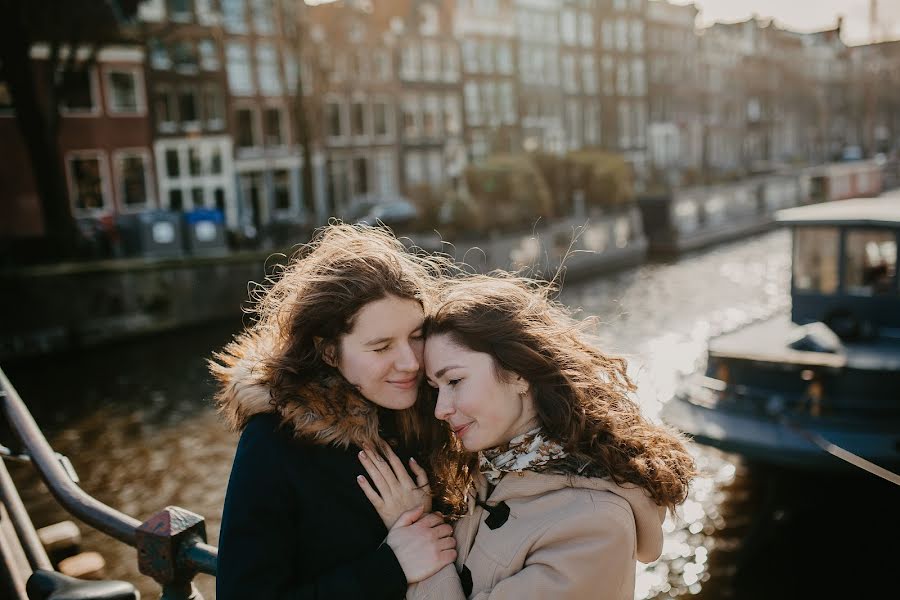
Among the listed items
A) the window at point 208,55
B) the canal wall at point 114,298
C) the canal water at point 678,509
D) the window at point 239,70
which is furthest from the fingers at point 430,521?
the window at point 239,70

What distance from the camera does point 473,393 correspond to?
6.07 feet

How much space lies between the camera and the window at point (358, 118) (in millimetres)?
30906

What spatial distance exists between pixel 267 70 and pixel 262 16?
5.73 feet

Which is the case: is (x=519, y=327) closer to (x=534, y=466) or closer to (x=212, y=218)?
(x=534, y=466)

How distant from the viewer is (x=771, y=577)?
25.1 ft

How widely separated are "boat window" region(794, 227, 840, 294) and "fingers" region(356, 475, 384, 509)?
330 inches

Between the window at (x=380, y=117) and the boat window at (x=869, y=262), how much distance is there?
80.0 feet

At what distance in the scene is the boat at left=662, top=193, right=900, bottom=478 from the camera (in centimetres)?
766

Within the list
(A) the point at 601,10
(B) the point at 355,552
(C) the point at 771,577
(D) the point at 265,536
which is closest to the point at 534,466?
(B) the point at 355,552

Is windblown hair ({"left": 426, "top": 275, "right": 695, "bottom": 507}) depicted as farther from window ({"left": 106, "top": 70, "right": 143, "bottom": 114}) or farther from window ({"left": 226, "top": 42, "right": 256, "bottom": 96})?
window ({"left": 226, "top": 42, "right": 256, "bottom": 96})

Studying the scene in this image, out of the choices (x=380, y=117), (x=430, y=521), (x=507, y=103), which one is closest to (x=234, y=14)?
(x=380, y=117)

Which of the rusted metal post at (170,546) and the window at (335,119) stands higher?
the window at (335,119)

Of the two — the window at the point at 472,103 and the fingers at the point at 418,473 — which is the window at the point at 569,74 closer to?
the window at the point at 472,103

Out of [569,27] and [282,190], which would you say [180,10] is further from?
[569,27]
